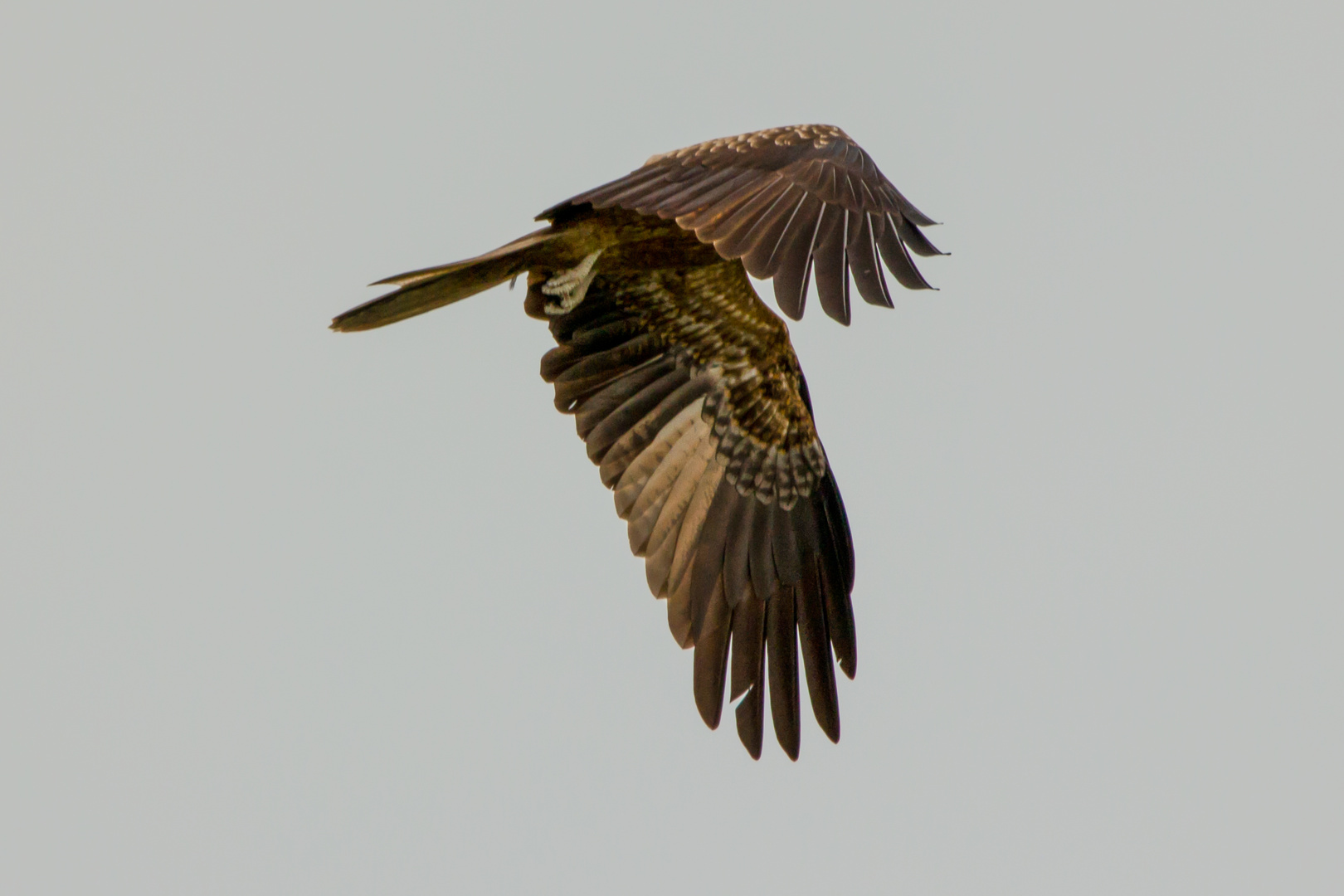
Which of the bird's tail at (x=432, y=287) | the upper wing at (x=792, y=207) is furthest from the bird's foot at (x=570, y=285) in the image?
the upper wing at (x=792, y=207)

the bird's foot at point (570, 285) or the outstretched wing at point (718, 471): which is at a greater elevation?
the bird's foot at point (570, 285)

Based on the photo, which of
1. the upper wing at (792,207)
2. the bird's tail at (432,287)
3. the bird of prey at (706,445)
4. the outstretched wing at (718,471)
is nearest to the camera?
the upper wing at (792,207)

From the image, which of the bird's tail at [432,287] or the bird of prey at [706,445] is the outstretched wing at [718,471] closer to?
the bird of prey at [706,445]

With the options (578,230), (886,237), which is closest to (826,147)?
(886,237)

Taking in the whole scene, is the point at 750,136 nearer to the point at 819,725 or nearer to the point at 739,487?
the point at 739,487

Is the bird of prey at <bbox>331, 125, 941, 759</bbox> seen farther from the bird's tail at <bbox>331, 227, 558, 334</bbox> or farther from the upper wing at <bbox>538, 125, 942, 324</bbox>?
the upper wing at <bbox>538, 125, 942, 324</bbox>

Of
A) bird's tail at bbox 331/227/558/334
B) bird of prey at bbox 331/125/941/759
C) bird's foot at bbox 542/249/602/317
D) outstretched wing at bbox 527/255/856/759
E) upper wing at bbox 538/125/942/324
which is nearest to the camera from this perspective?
upper wing at bbox 538/125/942/324

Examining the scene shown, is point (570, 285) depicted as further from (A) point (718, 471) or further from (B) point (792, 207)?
(B) point (792, 207)

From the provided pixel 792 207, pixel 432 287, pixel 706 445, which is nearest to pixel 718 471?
pixel 706 445

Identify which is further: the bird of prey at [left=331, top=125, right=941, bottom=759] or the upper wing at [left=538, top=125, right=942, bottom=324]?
the bird of prey at [left=331, top=125, right=941, bottom=759]

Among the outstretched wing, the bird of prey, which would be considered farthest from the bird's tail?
the outstretched wing
